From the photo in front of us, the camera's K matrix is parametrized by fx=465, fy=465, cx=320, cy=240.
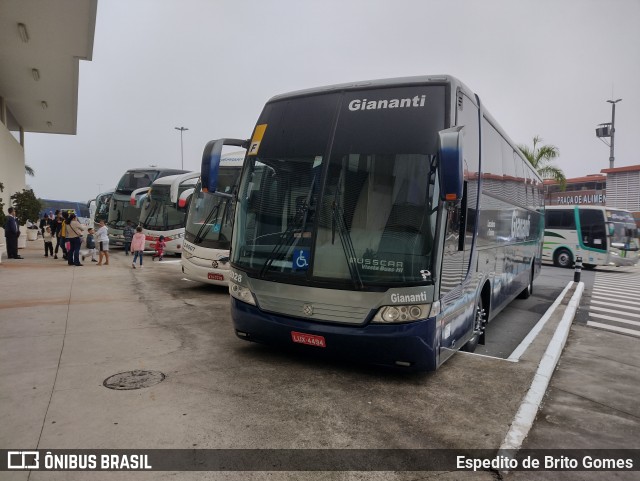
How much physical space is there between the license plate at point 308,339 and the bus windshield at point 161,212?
15.6 metres

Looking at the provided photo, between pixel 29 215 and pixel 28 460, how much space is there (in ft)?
69.1

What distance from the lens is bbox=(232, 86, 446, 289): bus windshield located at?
15.9 ft

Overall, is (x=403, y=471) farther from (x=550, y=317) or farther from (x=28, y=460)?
(x=550, y=317)

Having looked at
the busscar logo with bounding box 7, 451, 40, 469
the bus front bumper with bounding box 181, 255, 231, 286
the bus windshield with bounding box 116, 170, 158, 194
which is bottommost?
the busscar logo with bounding box 7, 451, 40, 469

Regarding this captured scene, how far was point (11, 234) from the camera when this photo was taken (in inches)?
714

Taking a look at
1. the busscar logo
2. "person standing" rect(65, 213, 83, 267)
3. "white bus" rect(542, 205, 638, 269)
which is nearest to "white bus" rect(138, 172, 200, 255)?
"person standing" rect(65, 213, 83, 267)

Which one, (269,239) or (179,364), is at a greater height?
(269,239)

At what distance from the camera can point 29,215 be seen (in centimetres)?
2114

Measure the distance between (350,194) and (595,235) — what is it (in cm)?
2258

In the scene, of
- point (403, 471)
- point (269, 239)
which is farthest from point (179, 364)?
point (403, 471)

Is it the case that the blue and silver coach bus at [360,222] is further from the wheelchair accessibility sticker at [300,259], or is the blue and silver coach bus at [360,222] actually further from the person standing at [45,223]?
the person standing at [45,223]

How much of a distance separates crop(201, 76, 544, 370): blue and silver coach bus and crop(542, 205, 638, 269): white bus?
20.7 metres

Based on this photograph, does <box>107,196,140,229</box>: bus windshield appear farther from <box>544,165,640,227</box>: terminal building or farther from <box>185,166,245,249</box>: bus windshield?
<box>544,165,640,227</box>: terminal building

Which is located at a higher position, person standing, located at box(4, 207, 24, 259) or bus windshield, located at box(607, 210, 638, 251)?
bus windshield, located at box(607, 210, 638, 251)
